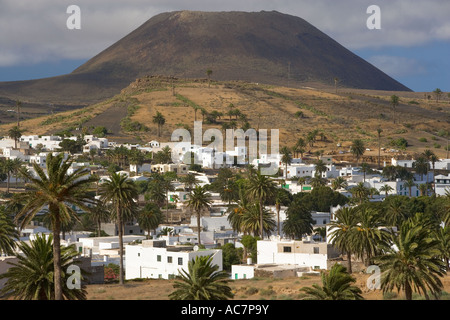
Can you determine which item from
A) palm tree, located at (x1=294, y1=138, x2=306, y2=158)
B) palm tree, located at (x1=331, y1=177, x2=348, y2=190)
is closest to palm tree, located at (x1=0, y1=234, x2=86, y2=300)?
palm tree, located at (x1=331, y1=177, x2=348, y2=190)

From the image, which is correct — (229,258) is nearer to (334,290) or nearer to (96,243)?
(96,243)

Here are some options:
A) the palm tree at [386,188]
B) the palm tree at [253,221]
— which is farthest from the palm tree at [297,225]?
the palm tree at [386,188]

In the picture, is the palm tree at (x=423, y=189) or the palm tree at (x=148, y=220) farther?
the palm tree at (x=423, y=189)

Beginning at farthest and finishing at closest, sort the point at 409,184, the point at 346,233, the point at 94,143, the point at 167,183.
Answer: the point at 94,143 < the point at 409,184 < the point at 167,183 < the point at 346,233

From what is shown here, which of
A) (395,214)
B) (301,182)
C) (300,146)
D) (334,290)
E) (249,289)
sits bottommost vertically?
(249,289)

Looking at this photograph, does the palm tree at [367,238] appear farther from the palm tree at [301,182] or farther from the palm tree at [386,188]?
the palm tree at [301,182]

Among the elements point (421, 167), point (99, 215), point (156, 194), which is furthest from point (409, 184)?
point (99, 215)

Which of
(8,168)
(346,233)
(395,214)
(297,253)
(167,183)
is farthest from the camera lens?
(8,168)
